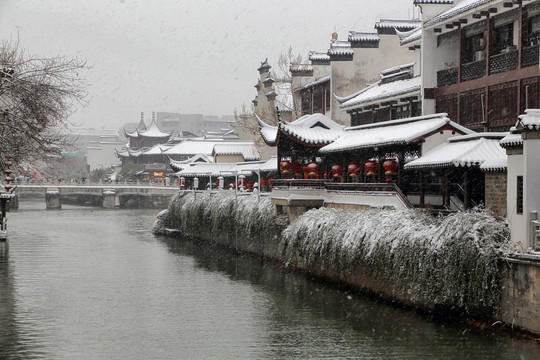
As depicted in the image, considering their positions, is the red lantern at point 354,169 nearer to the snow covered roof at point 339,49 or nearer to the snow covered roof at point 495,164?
the snow covered roof at point 495,164

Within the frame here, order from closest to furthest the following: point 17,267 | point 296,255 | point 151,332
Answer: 1. point 151,332
2. point 296,255
3. point 17,267

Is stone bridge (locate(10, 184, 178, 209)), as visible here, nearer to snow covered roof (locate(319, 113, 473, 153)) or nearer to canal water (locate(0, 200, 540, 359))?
canal water (locate(0, 200, 540, 359))

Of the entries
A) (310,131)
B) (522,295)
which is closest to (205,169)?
(310,131)

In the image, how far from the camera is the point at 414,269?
20.1 meters

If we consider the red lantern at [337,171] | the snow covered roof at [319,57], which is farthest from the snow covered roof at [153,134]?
the red lantern at [337,171]

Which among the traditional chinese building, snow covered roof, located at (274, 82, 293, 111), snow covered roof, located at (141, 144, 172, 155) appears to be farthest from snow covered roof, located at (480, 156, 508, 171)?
snow covered roof, located at (141, 144, 172, 155)

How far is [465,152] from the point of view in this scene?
22.1 m

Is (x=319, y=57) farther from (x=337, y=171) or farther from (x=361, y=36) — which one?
(x=337, y=171)

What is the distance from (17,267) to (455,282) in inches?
837

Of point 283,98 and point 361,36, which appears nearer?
point 361,36

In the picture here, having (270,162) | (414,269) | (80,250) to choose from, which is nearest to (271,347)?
(414,269)

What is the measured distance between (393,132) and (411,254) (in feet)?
25.9

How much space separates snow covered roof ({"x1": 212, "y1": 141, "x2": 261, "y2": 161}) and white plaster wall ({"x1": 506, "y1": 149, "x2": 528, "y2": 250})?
44.8 metres

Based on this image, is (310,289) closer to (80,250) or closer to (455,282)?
(455,282)
